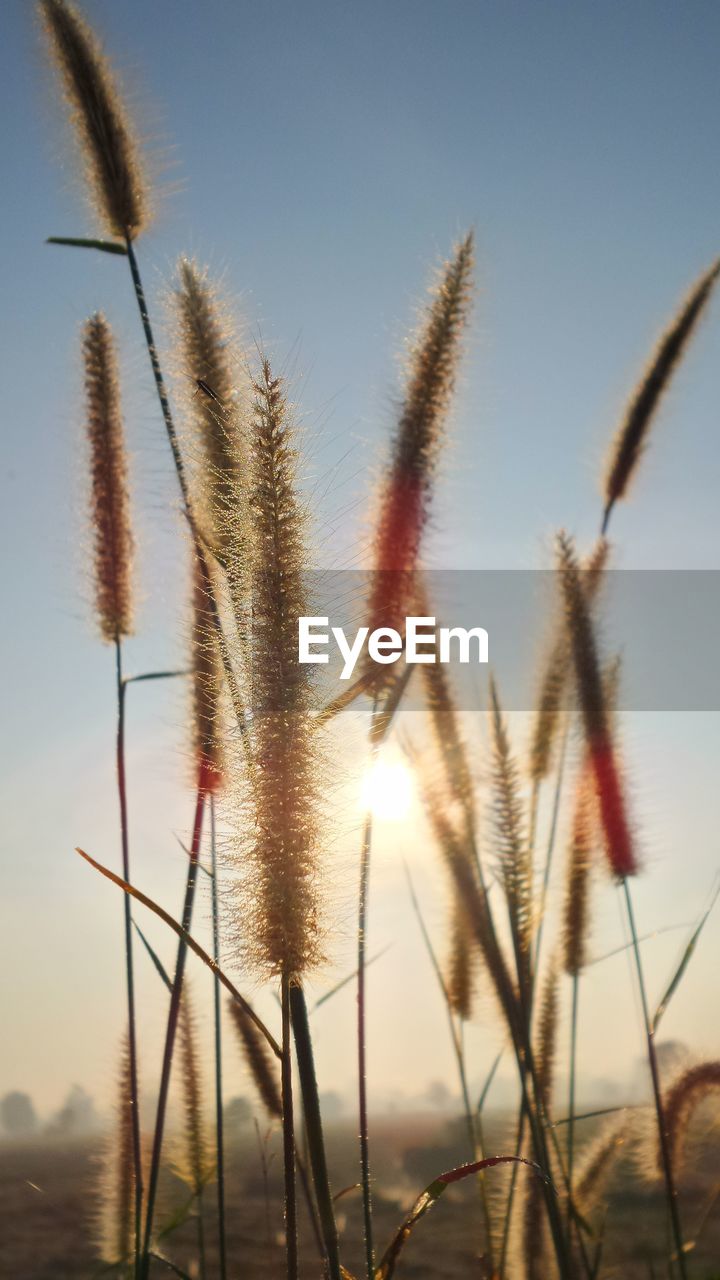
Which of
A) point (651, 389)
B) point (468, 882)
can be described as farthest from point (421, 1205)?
point (651, 389)

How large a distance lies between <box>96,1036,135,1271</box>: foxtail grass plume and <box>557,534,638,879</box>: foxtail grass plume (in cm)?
156

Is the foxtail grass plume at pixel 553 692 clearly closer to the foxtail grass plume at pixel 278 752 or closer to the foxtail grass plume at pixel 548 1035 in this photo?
the foxtail grass plume at pixel 548 1035

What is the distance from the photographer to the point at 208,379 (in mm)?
2094

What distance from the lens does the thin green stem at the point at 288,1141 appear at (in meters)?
1.12

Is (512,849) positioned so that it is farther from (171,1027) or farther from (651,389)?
(651,389)

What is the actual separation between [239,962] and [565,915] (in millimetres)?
1846

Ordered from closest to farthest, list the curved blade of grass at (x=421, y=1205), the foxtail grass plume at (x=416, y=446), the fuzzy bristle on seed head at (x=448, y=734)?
the curved blade of grass at (x=421, y=1205) < the foxtail grass plume at (x=416, y=446) < the fuzzy bristle on seed head at (x=448, y=734)

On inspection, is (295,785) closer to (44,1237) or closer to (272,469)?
(272,469)

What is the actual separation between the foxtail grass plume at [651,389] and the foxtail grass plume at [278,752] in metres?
2.00

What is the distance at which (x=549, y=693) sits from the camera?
2.82 m

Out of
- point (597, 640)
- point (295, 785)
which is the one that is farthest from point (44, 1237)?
point (295, 785)

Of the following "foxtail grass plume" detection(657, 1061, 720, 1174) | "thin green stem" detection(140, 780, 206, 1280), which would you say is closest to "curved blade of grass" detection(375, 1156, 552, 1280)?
"thin green stem" detection(140, 780, 206, 1280)

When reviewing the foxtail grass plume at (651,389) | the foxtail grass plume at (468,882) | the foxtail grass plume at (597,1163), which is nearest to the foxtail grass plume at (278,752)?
the foxtail grass plume at (468,882)

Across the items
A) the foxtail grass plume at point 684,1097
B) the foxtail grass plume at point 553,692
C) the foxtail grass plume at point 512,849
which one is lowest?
the foxtail grass plume at point 684,1097
